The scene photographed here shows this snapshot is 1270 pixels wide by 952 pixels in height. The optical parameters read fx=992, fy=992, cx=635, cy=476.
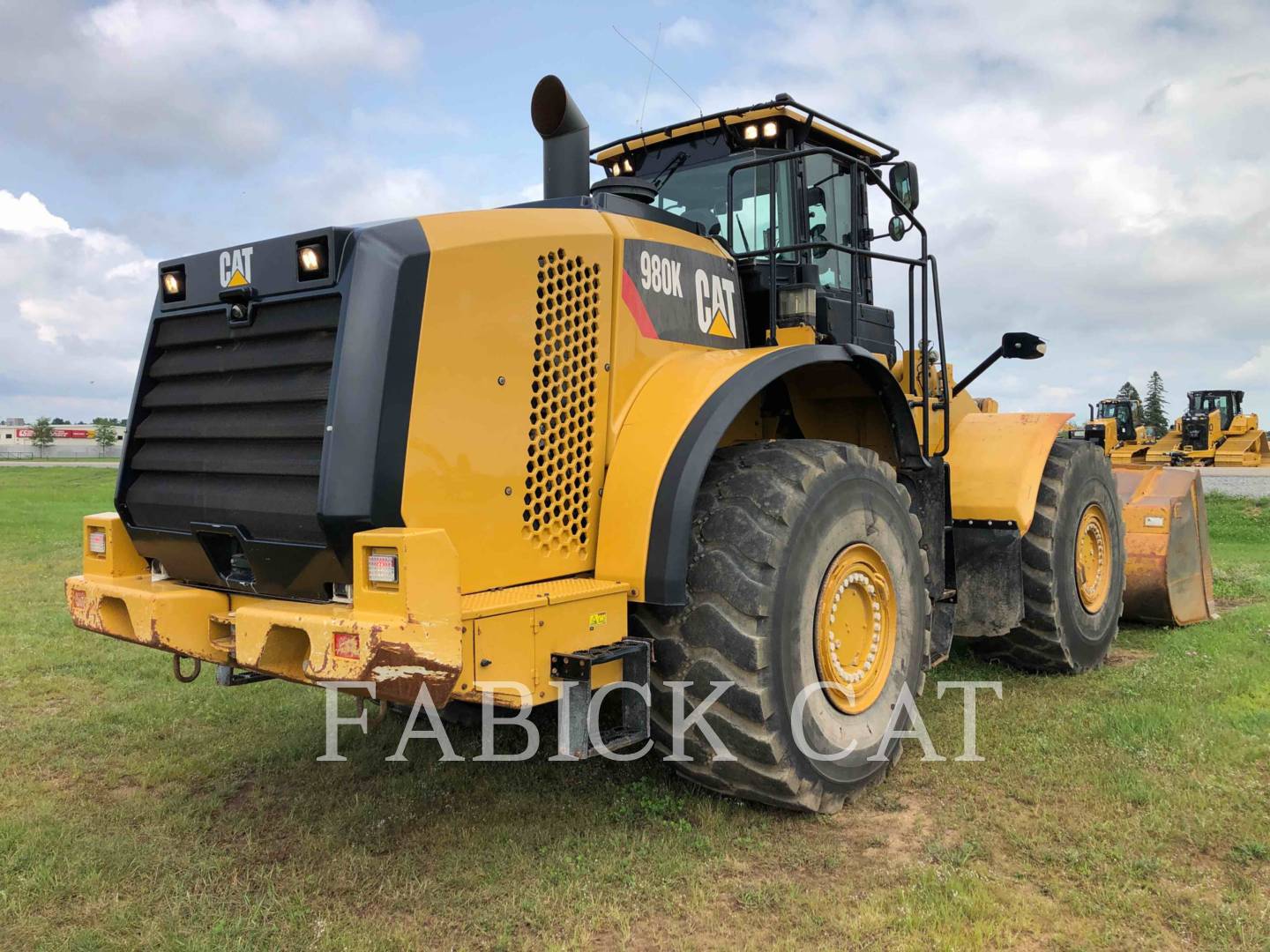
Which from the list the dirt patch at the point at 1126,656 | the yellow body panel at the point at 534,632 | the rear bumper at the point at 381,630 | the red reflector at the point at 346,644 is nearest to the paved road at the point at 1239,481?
the dirt patch at the point at 1126,656

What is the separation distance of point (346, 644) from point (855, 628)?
2.26 m

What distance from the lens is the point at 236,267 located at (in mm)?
3701

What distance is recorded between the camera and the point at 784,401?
A: 16.1 feet

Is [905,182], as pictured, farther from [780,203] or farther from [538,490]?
[538,490]

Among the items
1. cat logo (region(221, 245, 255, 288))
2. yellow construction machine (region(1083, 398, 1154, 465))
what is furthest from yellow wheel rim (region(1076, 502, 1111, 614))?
yellow construction machine (region(1083, 398, 1154, 465))

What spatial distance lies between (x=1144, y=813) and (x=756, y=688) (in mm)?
1666

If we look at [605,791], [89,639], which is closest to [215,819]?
[605,791]

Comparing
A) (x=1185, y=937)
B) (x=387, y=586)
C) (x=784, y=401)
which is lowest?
(x=1185, y=937)

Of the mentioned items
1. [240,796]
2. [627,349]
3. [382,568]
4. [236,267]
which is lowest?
[240,796]

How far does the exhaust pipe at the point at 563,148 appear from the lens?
4.29 m

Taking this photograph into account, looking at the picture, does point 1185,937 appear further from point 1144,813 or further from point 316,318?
point 316,318

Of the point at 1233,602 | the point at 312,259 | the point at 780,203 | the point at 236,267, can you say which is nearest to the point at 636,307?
the point at 312,259

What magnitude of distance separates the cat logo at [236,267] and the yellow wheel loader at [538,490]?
15 millimetres

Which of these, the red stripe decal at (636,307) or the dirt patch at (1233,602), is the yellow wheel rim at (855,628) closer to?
the red stripe decal at (636,307)
